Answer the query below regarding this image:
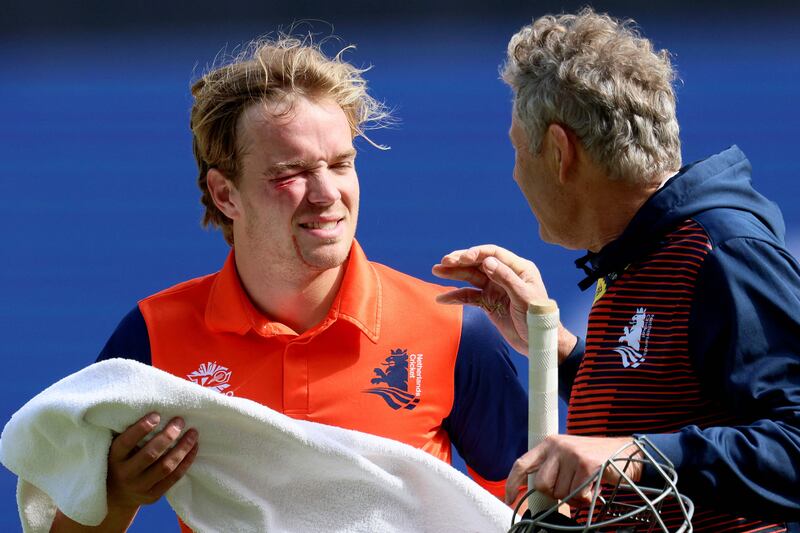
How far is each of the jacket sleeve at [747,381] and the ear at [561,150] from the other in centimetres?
33

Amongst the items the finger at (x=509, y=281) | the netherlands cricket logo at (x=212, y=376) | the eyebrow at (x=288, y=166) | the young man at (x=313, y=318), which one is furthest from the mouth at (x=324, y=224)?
the finger at (x=509, y=281)

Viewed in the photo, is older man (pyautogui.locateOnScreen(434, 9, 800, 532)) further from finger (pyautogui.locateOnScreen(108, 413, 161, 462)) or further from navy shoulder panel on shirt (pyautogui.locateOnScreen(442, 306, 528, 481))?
finger (pyautogui.locateOnScreen(108, 413, 161, 462))

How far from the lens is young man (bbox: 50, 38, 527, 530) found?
2.42 metres

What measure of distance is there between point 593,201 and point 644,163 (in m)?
0.12

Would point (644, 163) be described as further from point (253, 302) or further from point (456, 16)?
point (456, 16)

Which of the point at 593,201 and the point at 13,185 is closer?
the point at 593,201

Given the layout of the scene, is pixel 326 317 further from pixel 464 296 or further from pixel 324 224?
pixel 464 296

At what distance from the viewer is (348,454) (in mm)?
1923

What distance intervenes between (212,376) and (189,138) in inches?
81.7

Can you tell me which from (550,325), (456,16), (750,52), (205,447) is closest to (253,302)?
(205,447)

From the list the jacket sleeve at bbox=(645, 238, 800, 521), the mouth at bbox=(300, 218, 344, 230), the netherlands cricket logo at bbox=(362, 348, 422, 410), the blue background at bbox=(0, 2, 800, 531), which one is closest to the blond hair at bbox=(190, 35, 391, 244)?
the mouth at bbox=(300, 218, 344, 230)

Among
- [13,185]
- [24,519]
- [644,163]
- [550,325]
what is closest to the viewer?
[550,325]

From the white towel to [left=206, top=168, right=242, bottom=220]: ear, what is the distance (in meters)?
0.76

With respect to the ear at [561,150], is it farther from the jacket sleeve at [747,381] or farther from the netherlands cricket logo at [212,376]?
the netherlands cricket logo at [212,376]
